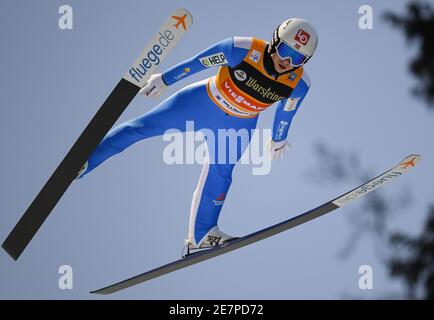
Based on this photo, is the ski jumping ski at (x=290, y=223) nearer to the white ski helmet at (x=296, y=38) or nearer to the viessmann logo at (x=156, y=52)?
the white ski helmet at (x=296, y=38)

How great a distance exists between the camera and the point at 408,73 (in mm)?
8227

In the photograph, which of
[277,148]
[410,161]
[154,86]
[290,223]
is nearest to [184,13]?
[154,86]

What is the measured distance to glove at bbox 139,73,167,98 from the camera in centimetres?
564

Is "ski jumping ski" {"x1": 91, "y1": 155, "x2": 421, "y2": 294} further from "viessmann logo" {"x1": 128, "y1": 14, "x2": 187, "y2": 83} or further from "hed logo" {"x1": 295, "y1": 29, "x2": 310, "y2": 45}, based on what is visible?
"viessmann logo" {"x1": 128, "y1": 14, "x2": 187, "y2": 83}

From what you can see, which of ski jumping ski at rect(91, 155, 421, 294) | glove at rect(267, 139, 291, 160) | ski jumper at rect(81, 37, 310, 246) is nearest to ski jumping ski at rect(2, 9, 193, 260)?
ski jumper at rect(81, 37, 310, 246)

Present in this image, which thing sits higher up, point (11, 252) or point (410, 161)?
point (410, 161)

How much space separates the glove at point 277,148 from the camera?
599cm

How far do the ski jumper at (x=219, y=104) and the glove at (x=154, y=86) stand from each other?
0.10 ft

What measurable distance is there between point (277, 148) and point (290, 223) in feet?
1.89

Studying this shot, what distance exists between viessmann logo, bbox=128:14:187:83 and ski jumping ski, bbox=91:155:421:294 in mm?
1214

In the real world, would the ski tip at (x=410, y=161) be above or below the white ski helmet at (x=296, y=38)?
below

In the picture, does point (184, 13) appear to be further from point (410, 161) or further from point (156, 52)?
point (410, 161)

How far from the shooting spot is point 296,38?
5.45 metres

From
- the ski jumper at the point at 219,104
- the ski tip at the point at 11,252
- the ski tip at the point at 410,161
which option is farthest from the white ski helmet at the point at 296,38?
the ski tip at the point at 11,252
